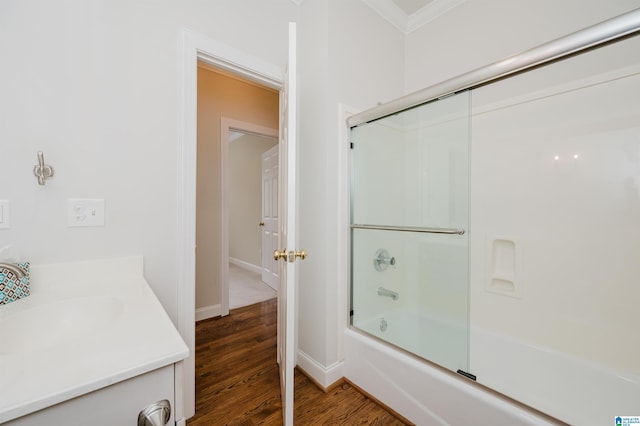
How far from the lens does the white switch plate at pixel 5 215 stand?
0.99 metres

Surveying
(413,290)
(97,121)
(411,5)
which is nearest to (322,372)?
(413,290)

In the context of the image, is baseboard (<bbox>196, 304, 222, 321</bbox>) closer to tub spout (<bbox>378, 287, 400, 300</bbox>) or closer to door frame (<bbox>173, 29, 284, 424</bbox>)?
door frame (<bbox>173, 29, 284, 424</bbox>)

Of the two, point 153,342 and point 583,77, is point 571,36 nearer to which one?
point 583,77

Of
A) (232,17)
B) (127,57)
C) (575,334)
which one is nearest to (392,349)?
(575,334)

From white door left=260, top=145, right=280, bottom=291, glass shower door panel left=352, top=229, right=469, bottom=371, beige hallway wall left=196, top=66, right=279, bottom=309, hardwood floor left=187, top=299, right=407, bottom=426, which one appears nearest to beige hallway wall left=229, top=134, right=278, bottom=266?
white door left=260, top=145, right=280, bottom=291

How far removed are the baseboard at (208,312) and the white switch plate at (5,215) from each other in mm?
1892

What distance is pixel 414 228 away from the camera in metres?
1.73

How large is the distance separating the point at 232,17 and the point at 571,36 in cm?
167

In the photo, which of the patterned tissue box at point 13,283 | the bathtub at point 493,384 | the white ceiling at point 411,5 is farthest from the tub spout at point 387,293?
the white ceiling at point 411,5

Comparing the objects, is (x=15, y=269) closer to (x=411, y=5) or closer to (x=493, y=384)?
(x=493, y=384)

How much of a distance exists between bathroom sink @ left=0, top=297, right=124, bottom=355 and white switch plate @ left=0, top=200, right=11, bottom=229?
1.41 feet

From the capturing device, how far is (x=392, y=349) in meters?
1.51

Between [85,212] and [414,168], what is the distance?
1964 millimetres

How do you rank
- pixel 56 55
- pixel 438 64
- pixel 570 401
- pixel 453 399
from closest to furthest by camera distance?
pixel 56 55 → pixel 453 399 → pixel 570 401 → pixel 438 64
